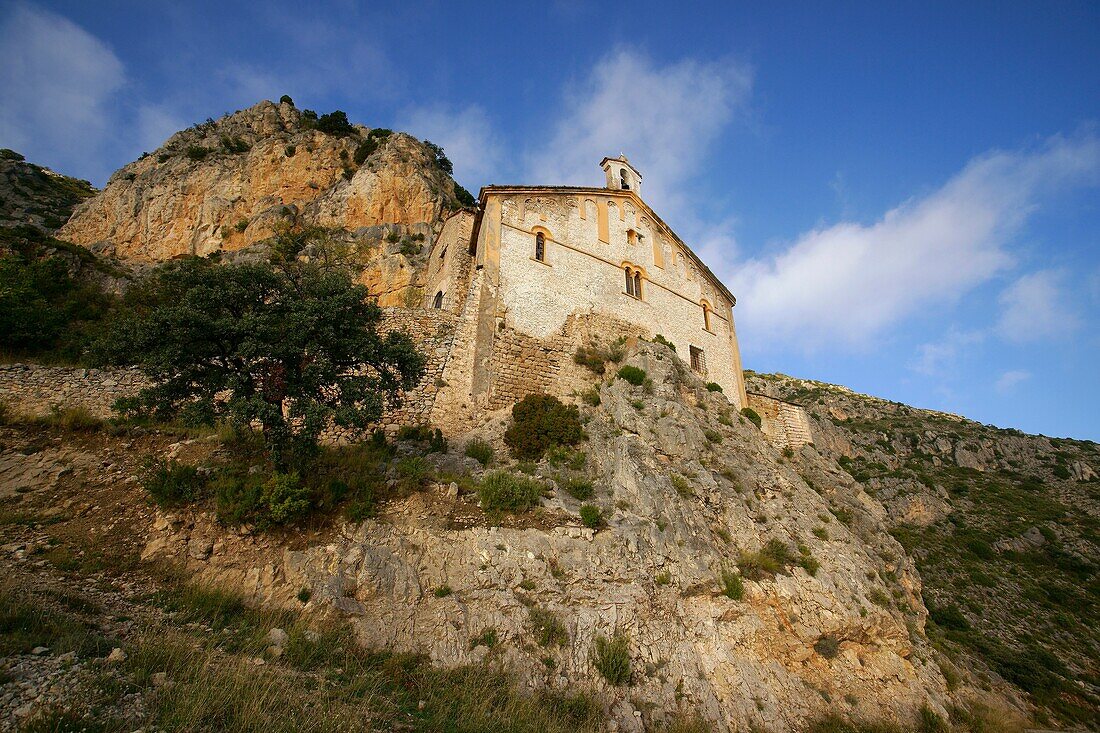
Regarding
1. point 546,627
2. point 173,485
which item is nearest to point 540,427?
point 546,627

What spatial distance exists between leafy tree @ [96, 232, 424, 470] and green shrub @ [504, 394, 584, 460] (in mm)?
3891

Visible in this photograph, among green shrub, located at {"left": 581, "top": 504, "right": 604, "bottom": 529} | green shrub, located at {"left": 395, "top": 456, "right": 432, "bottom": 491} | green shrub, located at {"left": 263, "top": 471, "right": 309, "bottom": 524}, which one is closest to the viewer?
green shrub, located at {"left": 263, "top": 471, "right": 309, "bottom": 524}

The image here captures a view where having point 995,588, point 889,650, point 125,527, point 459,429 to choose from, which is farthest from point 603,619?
point 995,588

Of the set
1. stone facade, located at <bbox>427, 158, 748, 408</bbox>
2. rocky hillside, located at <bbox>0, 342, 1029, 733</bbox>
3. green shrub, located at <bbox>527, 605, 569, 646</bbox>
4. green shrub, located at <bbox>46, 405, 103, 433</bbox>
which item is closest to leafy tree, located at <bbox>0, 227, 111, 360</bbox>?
green shrub, located at <bbox>46, 405, 103, 433</bbox>

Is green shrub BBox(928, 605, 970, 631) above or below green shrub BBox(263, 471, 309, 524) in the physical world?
below

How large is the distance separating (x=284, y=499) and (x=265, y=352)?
319 cm

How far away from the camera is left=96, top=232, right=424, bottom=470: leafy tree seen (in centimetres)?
1060

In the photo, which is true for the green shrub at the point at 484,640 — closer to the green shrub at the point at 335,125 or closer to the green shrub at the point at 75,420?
the green shrub at the point at 75,420

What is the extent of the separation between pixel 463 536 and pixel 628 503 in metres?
4.54

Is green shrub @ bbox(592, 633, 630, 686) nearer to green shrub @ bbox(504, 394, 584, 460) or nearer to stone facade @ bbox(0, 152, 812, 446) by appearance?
green shrub @ bbox(504, 394, 584, 460)

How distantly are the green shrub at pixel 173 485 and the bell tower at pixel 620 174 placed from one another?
2084 cm

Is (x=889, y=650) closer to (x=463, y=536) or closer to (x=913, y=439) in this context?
(x=463, y=536)

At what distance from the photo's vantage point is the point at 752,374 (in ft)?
214

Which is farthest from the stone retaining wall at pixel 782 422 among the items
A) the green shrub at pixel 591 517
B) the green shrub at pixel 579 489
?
the green shrub at pixel 591 517
